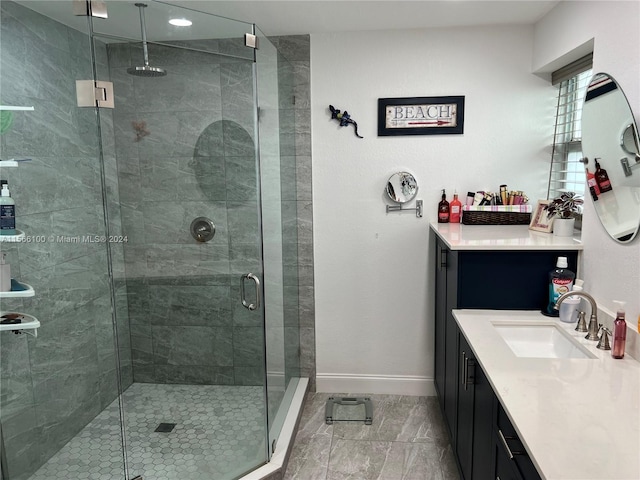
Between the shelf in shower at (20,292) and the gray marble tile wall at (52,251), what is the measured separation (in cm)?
5

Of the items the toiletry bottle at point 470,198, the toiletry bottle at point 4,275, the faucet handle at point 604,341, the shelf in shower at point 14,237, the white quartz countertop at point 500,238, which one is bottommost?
the faucet handle at point 604,341

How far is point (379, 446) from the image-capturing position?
2.74m

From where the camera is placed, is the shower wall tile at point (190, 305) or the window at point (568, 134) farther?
the window at point (568, 134)

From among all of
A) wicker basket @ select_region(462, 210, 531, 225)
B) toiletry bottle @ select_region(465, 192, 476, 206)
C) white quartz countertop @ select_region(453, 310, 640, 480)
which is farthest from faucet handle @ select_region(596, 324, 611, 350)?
toiletry bottle @ select_region(465, 192, 476, 206)

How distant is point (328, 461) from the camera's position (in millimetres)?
2615

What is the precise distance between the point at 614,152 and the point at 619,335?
27.2 inches

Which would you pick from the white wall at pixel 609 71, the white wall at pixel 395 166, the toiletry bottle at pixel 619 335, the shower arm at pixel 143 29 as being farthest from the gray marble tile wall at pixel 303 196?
the toiletry bottle at pixel 619 335

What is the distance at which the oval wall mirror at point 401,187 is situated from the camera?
3.08 meters

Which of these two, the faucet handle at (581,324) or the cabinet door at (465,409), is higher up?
the faucet handle at (581,324)

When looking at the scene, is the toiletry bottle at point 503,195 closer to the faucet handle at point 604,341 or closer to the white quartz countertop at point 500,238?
the white quartz countertop at point 500,238

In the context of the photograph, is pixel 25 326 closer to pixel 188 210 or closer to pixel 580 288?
pixel 188 210

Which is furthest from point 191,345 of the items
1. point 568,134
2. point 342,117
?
point 568,134

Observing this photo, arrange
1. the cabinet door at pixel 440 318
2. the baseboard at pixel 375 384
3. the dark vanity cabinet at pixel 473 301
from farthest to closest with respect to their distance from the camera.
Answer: the baseboard at pixel 375 384 → the cabinet door at pixel 440 318 → the dark vanity cabinet at pixel 473 301

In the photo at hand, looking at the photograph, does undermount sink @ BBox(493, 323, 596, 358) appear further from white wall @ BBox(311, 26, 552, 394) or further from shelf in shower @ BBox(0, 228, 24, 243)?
shelf in shower @ BBox(0, 228, 24, 243)
